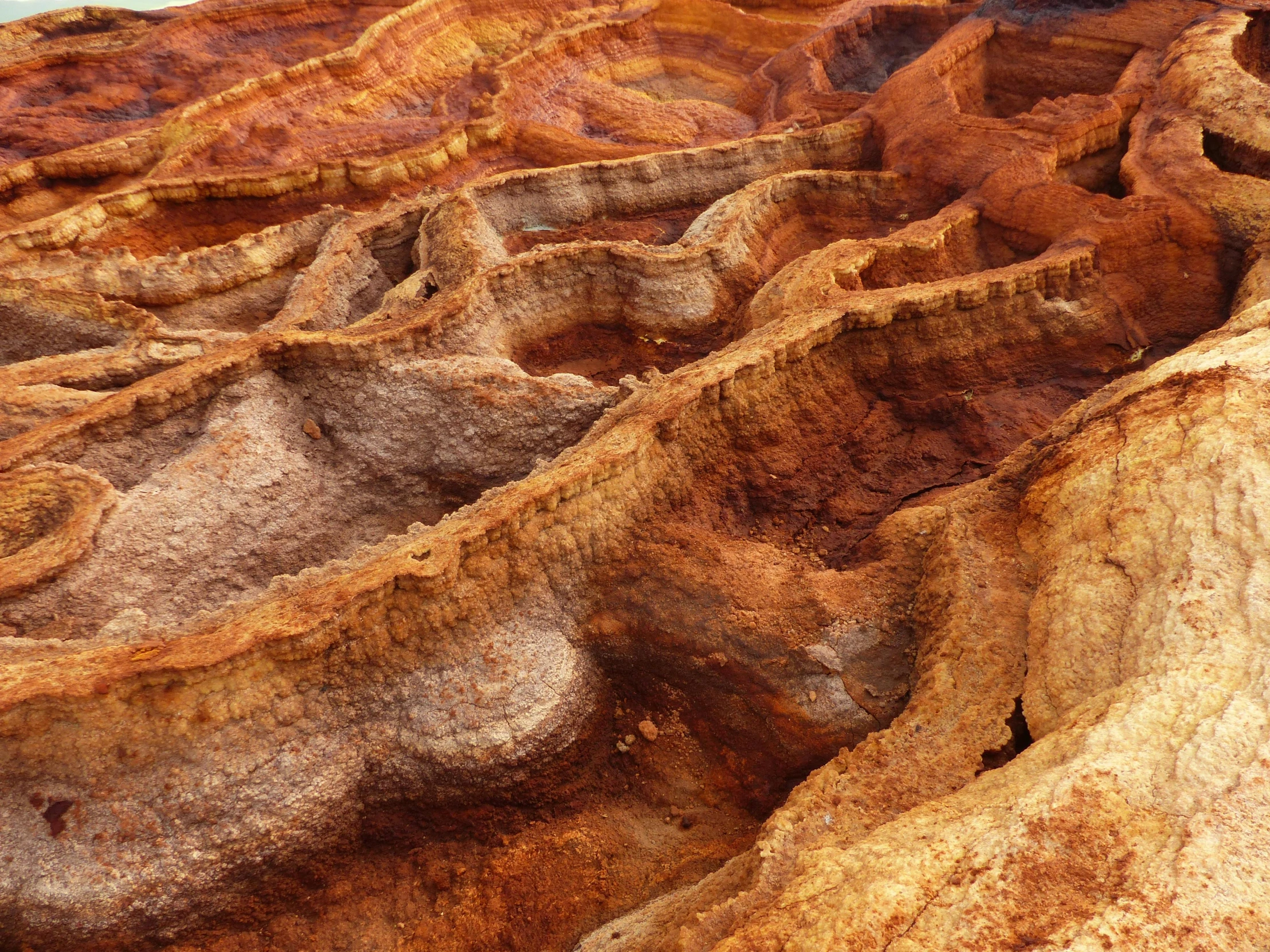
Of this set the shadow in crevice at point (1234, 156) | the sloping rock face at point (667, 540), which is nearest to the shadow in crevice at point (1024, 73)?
the sloping rock face at point (667, 540)

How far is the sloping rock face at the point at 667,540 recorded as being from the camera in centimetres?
342

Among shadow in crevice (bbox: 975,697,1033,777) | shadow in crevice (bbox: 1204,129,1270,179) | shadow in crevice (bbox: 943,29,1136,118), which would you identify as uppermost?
shadow in crevice (bbox: 943,29,1136,118)

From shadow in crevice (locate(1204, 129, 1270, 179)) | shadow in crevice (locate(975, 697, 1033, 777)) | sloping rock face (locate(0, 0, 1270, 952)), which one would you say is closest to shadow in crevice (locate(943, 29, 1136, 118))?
sloping rock face (locate(0, 0, 1270, 952))

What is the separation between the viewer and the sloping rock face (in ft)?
11.2

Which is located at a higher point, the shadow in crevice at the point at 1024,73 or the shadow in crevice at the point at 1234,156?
the shadow in crevice at the point at 1024,73

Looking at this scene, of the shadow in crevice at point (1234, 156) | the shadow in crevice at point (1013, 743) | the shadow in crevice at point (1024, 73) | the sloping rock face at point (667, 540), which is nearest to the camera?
the sloping rock face at point (667, 540)

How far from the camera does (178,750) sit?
4184 mm

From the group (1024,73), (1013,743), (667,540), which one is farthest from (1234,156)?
(1013,743)

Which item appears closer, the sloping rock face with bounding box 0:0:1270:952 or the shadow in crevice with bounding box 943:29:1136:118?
the sloping rock face with bounding box 0:0:1270:952

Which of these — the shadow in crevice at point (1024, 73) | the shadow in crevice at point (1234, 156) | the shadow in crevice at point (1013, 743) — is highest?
the shadow in crevice at point (1024, 73)

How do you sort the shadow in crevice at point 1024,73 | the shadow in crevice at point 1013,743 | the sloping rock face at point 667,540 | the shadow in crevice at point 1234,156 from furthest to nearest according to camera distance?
the shadow in crevice at point 1024,73
the shadow in crevice at point 1234,156
the shadow in crevice at point 1013,743
the sloping rock face at point 667,540

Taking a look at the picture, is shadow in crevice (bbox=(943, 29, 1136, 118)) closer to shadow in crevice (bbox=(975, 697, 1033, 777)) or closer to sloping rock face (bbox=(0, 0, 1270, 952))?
sloping rock face (bbox=(0, 0, 1270, 952))

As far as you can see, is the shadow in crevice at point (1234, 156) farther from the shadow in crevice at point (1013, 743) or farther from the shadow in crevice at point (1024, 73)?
the shadow in crevice at point (1013, 743)

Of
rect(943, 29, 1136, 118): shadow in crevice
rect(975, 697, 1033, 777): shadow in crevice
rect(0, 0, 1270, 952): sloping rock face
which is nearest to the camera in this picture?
rect(0, 0, 1270, 952): sloping rock face
